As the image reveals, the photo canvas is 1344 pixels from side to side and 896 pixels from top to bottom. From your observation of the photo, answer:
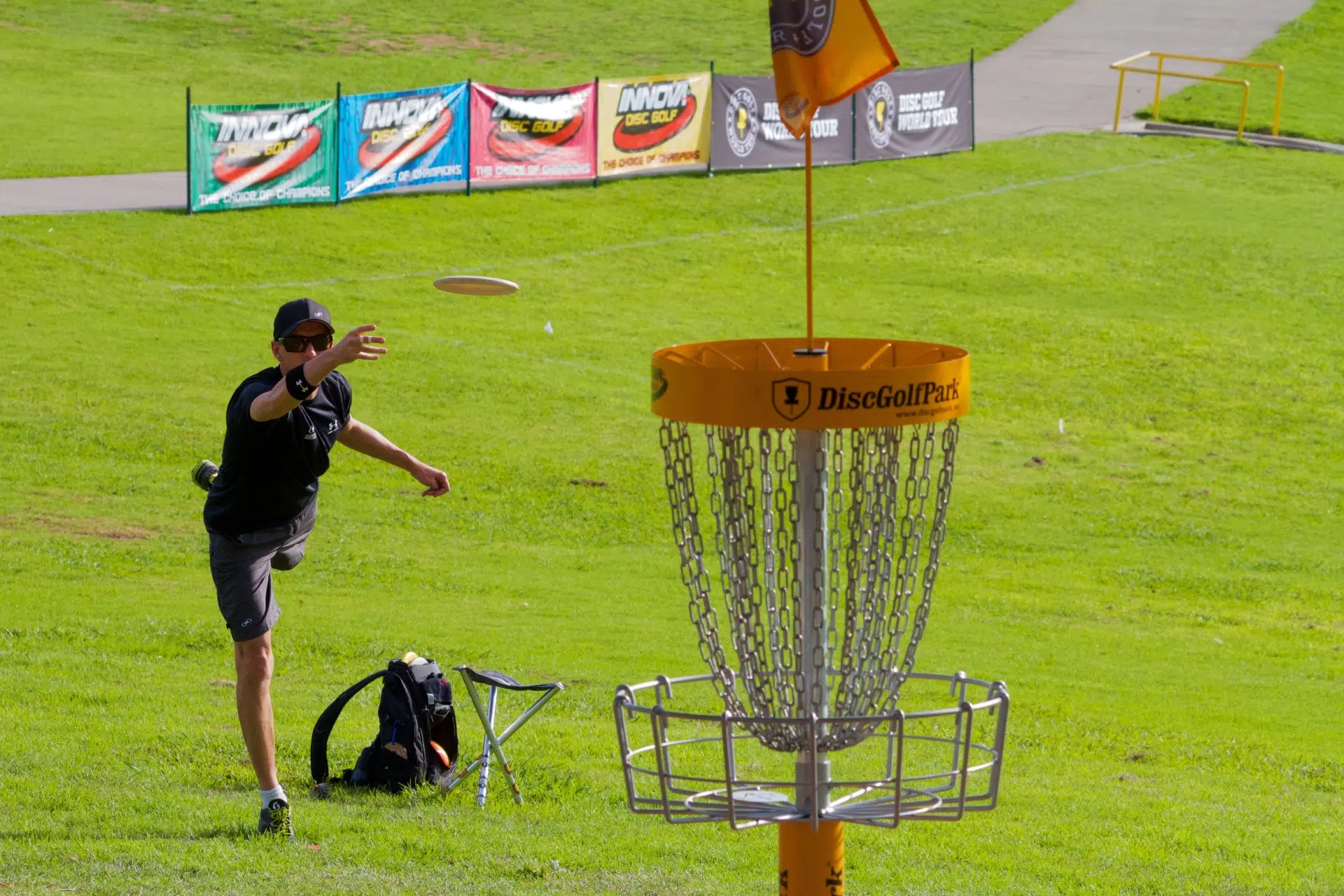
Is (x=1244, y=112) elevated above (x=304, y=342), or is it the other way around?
(x=1244, y=112)

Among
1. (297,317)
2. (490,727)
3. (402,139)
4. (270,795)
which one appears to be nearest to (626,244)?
(402,139)

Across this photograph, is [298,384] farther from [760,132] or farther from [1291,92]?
[1291,92]

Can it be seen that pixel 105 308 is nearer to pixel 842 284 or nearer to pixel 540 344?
pixel 540 344

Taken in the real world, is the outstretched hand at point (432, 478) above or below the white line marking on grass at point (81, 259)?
below

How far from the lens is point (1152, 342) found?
2658 cm

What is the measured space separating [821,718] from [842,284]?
25825 mm

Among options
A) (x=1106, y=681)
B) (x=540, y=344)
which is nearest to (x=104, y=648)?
(x=1106, y=681)

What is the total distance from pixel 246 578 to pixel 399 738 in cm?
139

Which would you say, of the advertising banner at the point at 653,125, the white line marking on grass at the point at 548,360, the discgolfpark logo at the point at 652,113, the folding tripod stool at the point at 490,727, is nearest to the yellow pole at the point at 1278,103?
the advertising banner at the point at 653,125

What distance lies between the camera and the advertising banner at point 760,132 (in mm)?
32750

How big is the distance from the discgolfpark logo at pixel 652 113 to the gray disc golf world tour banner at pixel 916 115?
5.04ft

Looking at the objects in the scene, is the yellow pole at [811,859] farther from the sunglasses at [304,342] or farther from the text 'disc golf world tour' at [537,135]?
the text 'disc golf world tour' at [537,135]

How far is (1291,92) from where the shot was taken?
151 ft

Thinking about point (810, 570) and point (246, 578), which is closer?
point (810, 570)
